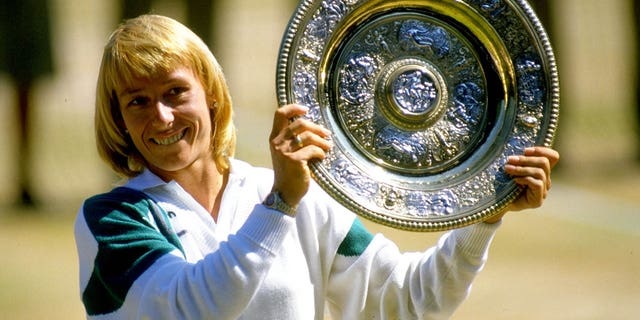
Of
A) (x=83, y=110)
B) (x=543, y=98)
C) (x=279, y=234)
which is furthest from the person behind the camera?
(x=83, y=110)

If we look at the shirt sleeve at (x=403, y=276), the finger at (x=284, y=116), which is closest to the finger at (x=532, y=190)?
the shirt sleeve at (x=403, y=276)

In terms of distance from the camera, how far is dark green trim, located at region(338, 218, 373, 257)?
2805 millimetres

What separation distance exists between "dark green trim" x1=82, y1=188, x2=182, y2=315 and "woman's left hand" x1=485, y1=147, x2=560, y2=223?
72 cm

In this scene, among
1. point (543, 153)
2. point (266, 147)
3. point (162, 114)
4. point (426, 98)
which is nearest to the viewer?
point (162, 114)

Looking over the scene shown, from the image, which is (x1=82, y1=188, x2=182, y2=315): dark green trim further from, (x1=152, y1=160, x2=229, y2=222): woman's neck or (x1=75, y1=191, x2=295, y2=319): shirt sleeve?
(x1=152, y1=160, x2=229, y2=222): woman's neck

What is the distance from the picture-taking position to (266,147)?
912 centimetres

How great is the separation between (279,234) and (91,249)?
414mm

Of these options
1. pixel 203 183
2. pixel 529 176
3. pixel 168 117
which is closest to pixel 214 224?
pixel 203 183

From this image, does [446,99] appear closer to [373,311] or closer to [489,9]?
[489,9]

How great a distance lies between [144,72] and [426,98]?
0.64 m

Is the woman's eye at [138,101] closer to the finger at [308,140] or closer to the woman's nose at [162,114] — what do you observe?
the woman's nose at [162,114]

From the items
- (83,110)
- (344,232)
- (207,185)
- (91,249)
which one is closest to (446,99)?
(344,232)

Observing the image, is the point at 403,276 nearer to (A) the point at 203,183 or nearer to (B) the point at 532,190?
(B) the point at 532,190

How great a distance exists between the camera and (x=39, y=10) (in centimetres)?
988
